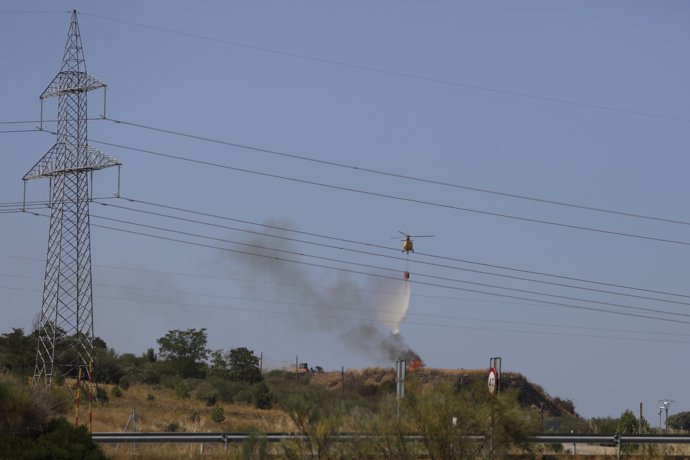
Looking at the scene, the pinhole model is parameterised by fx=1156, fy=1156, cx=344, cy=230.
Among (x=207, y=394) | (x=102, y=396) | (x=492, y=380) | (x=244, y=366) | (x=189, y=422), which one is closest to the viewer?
(x=492, y=380)

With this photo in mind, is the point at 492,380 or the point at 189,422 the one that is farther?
the point at 189,422

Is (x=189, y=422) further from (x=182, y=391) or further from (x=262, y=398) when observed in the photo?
(x=182, y=391)

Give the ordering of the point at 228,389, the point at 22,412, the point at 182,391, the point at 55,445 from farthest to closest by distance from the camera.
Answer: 1. the point at 228,389
2. the point at 182,391
3. the point at 22,412
4. the point at 55,445

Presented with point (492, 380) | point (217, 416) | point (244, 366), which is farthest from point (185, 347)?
point (492, 380)

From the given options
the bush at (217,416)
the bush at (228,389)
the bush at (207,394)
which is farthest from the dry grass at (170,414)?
the bush at (228,389)

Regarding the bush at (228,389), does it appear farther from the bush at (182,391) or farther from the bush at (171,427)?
the bush at (171,427)

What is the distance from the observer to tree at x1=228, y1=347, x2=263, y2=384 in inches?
3713

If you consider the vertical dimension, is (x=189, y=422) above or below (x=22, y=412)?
below

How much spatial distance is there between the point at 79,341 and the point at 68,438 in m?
30.4

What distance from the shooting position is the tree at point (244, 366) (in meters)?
94.3

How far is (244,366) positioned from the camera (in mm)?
96188

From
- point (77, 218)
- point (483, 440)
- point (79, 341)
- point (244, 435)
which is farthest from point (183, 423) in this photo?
point (483, 440)

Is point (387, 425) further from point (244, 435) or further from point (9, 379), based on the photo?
point (9, 379)

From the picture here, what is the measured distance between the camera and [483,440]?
3344 centimetres
